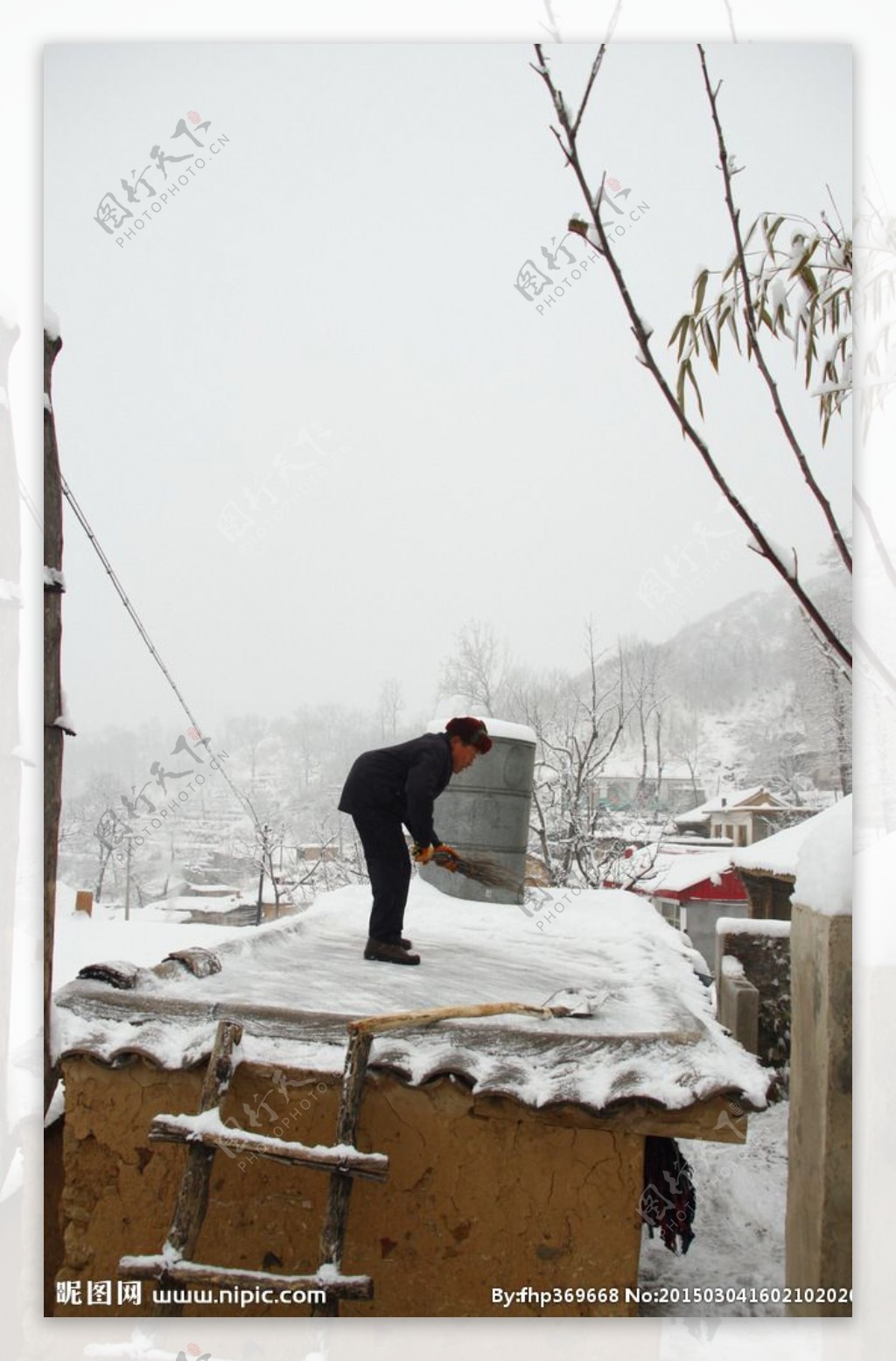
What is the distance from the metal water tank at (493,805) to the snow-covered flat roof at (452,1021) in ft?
1.74

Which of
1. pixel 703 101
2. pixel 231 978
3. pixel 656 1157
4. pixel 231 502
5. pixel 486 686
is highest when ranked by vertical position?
pixel 703 101

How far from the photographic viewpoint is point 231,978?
9.29ft

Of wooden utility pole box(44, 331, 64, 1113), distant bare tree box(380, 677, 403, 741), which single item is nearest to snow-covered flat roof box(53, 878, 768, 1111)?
wooden utility pole box(44, 331, 64, 1113)

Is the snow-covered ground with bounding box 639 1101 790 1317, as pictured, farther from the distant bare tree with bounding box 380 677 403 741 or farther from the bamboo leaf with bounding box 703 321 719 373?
the bamboo leaf with bounding box 703 321 719 373

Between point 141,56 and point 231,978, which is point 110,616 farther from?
point 141,56

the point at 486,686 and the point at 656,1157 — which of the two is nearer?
the point at 656,1157

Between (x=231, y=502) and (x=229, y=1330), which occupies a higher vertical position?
(x=231, y=502)

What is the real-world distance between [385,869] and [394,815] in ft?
0.52

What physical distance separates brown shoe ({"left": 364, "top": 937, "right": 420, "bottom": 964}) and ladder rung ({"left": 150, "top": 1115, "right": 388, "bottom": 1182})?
95cm

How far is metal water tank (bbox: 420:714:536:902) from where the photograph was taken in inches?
154

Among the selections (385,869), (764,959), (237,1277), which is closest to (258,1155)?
(237,1277)

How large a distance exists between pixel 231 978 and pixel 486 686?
1.19m

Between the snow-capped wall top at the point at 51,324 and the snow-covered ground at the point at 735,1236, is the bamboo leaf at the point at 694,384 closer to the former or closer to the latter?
the snow-capped wall top at the point at 51,324

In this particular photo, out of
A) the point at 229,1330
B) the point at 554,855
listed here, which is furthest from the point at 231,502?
the point at 554,855
